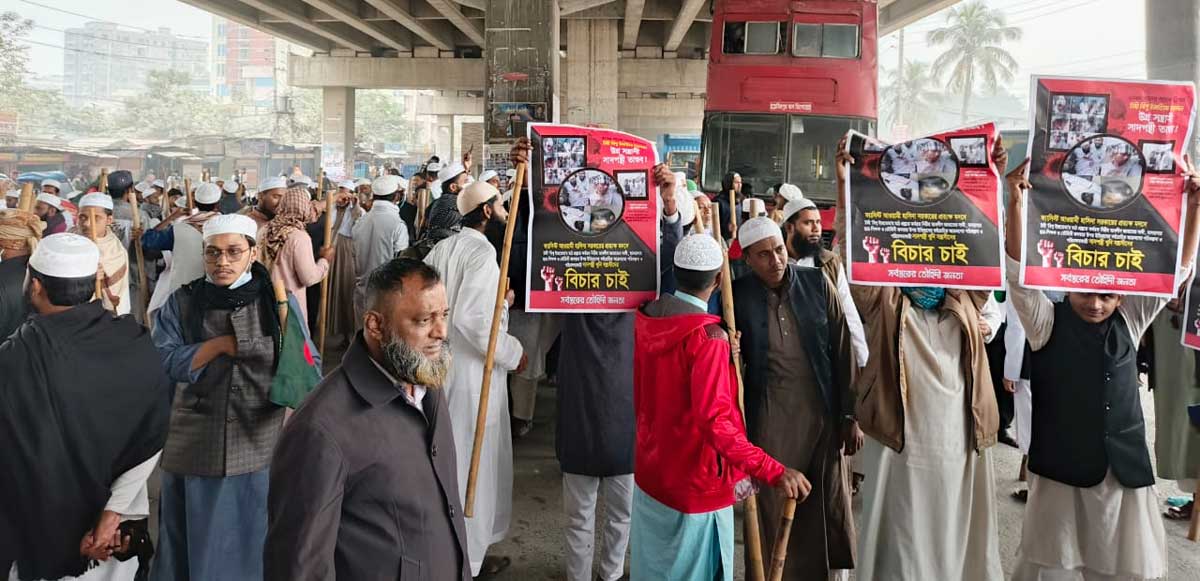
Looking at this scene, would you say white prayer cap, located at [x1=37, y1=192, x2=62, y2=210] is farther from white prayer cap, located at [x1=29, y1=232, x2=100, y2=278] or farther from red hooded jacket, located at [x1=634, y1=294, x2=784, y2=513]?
red hooded jacket, located at [x1=634, y1=294, x2=784, y2=513]

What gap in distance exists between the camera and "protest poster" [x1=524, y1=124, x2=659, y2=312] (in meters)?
4.19

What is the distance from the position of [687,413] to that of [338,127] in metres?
35.2

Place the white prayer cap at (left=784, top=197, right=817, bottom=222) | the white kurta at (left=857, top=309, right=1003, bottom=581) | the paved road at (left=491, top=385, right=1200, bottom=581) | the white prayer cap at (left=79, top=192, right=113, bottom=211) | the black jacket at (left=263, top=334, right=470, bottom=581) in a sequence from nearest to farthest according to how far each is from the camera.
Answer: the black jacket at (left=263, top=334, right=470, bottom=581), the white kurta at (left=857, top=309, right=1003, bottom=581), the paved road at (left=491, top=385, right=1200, bottom=581), the white prayer cap at (left=784, top=197, right=817, bottom=222), the white prayer cap at (left=79, top=192, right=113, bottom=211)

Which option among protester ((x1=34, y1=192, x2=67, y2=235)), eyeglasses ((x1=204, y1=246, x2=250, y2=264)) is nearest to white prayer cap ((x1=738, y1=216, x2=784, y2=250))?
eyeglasses ((x1=204, y1=246, x2=250, y2=264))

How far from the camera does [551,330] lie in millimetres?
5828

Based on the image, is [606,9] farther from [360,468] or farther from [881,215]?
[360,468]

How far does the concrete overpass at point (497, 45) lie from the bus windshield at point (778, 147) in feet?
13.4

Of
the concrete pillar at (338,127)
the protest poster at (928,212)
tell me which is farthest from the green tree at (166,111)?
the protest poster at (928,212)

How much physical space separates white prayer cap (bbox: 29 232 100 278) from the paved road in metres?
2.63

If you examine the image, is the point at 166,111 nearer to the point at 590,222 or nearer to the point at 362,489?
the point at 590,222

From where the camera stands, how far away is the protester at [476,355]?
4.36 metres

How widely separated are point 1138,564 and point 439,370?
3048 mm

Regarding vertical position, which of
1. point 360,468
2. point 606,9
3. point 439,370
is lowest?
point 360,468

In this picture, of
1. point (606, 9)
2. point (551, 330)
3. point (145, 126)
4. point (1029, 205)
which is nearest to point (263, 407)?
point (551, 330)
